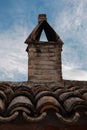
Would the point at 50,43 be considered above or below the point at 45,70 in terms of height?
above

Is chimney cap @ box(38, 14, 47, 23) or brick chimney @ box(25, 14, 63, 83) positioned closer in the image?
brick chimney @ box(25, 14, 63, 83)

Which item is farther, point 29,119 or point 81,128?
point 81,128

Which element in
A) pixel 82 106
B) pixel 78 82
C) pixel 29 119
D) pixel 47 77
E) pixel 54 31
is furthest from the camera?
pixel 54 31

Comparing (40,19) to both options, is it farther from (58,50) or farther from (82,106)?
(82,106)

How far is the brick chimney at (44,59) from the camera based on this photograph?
850cm

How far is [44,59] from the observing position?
868 cm

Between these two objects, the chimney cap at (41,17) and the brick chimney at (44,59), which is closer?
the brick chimney at (44,59)

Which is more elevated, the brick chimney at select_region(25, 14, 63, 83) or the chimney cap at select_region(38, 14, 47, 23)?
the chimney cap at select_region(38, 14, 47, 23)

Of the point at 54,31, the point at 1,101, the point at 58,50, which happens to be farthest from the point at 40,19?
the point at 1,101

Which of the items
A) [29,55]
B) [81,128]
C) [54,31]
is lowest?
[81,128]

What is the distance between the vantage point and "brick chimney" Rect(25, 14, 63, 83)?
8.50 metres

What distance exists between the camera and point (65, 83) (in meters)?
7.93

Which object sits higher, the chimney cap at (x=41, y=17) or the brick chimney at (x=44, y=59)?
the chimney cap at (x=41, y=17)

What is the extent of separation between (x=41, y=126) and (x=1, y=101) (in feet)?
2.52
